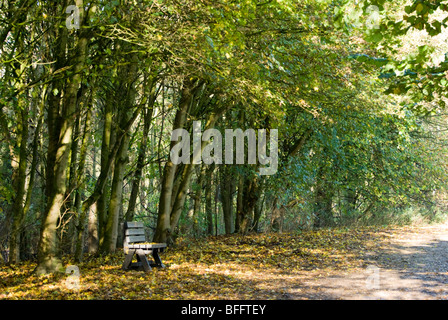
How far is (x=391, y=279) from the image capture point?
8070 millimetres

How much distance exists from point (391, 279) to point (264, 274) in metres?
2.20

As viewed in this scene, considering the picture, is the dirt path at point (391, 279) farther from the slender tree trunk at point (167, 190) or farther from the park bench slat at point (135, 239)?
the slender tree trunk at point (167, 190)

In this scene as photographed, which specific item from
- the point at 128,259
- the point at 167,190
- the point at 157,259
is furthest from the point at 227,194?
the point at 128,259

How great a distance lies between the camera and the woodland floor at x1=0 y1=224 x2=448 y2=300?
6809 millimetres

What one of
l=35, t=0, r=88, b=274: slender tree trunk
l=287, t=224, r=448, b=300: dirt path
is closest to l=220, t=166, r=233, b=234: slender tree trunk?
l=287, t=224, r=448, b=300: dirt path

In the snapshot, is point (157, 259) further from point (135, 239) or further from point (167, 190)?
point (167, 190)

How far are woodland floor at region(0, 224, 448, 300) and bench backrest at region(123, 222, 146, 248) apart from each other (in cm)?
55

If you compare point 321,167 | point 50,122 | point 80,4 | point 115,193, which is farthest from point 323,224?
point 80,4

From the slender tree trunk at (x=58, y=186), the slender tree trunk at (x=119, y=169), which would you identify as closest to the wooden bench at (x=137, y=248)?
the slender tree trunk at (x=58, y=186)

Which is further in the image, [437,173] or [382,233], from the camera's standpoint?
[437,173]

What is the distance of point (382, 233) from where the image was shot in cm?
1586

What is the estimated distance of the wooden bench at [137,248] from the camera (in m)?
8.42

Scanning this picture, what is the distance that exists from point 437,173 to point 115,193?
41.3 ft
